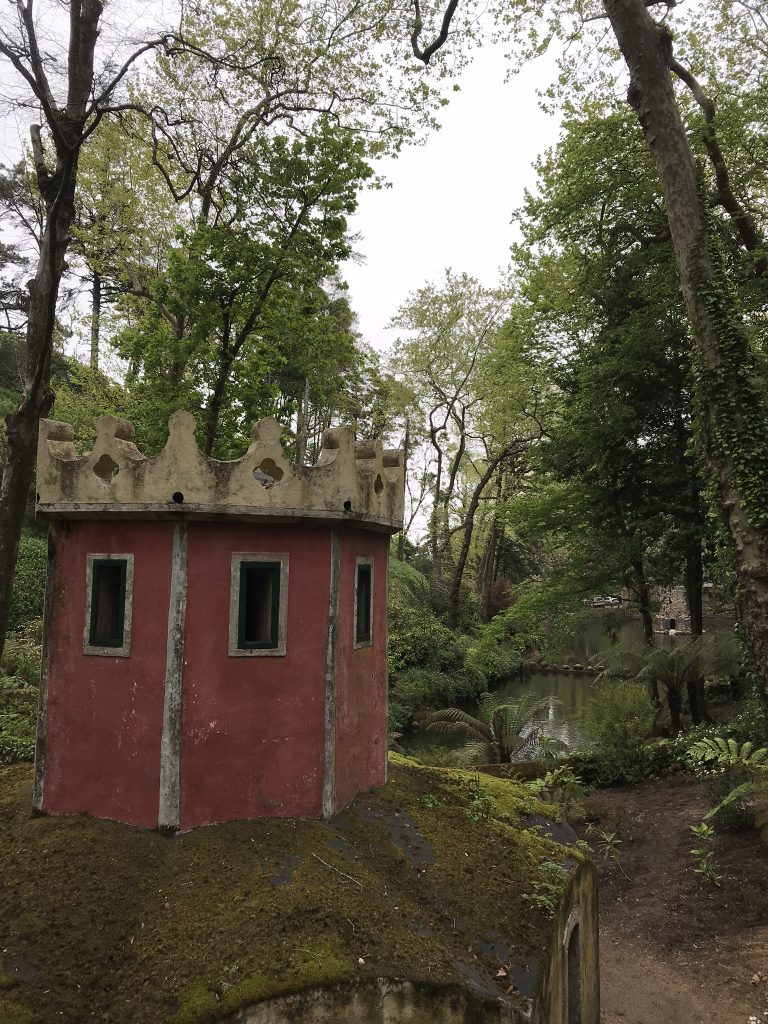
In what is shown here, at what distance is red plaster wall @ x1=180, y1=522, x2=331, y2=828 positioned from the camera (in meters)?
6.08

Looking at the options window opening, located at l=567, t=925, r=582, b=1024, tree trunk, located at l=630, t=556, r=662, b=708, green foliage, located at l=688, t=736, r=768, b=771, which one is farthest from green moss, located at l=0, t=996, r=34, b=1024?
tree trunk, located at l=630, t=556, r=662, b=708

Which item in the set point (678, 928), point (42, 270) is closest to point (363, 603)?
point (678, 928)

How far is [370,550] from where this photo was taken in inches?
298

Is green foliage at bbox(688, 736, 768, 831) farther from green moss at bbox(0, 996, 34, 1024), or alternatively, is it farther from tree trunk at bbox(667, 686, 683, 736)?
green moss at bbox(0, 996, 34, 1024)

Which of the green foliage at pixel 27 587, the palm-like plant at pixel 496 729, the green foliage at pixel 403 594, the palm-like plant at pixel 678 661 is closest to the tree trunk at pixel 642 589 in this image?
the palm-like plant at pixel 678 661

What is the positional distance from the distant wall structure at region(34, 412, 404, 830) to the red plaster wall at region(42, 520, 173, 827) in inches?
0.6

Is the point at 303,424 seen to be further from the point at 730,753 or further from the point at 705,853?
the point at 705,853

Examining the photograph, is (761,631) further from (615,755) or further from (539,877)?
(615,755)

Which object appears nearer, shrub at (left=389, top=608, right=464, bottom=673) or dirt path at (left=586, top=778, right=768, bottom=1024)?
dirt path at (left=586, top=778, right=768, bottom=1024)

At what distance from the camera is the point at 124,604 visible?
6398 mm

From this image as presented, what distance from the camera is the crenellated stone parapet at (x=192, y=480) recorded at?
20.1ft

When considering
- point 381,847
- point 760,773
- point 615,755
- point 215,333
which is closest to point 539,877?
point 381,847

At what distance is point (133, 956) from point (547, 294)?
61.8ft

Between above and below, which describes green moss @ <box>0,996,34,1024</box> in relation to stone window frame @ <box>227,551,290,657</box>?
below
